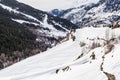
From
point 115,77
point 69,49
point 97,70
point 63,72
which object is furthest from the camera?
point 69,49

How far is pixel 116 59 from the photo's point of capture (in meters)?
25.2

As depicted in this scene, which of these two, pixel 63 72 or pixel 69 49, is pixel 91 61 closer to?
pixel 63 72

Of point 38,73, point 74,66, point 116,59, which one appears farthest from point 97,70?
point 38,73

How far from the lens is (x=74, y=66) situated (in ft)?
99.2

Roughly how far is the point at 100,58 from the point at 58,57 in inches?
406

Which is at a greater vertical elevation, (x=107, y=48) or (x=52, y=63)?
(x=52, y=63)

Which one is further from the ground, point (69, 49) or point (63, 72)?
point (69, 49)

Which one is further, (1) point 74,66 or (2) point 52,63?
(2) point 52,63

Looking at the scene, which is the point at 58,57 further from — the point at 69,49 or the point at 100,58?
the point at 100,58

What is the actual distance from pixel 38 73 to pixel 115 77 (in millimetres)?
11737

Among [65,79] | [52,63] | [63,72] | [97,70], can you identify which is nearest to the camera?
[97,70]

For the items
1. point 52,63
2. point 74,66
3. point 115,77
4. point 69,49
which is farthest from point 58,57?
point 115,77

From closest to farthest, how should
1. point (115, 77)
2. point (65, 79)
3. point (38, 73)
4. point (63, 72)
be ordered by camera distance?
1. point (115, 77)
2. point (65, 79)
3. point (63, 72)
4. point (38, 73)

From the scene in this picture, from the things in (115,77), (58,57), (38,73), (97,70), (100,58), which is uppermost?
(58,57)
